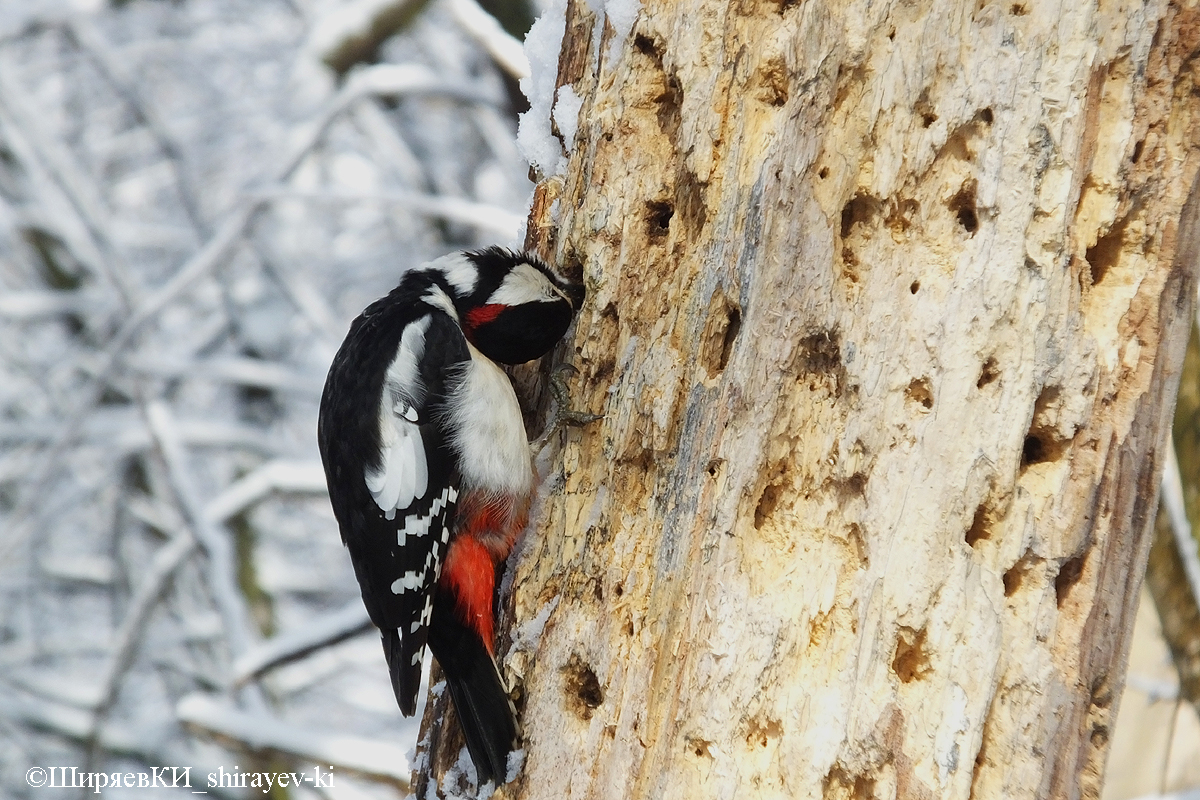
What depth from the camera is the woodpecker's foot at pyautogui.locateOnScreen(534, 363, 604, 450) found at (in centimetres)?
194

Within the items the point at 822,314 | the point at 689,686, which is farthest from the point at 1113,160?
the point at 689,686

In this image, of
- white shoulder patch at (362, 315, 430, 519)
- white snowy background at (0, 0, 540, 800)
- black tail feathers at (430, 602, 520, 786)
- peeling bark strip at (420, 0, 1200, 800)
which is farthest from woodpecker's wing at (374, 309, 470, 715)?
white snowy background at (0, 0, 540, 800)

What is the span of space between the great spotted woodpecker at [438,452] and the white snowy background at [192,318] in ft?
4.58

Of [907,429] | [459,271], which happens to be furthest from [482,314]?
[907,429]

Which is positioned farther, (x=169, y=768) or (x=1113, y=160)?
(x=169, y=768)

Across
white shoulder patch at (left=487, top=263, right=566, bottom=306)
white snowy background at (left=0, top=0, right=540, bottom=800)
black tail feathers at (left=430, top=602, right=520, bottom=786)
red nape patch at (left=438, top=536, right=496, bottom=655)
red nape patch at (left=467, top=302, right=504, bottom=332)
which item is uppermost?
white snowy background at (left=0, top=0, right=540, bottom=800)

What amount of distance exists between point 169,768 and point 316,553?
112 inches

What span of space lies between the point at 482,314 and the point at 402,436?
0.32m

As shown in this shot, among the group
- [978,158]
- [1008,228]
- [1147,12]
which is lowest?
[1008,228]

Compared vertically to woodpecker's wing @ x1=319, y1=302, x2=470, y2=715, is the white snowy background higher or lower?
higher

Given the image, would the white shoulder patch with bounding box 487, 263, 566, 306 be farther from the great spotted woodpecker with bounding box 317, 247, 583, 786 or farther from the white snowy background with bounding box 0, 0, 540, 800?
the white snowy background with bounding box 0, 0, 540, 800

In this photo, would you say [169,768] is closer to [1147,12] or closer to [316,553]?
[316,553]

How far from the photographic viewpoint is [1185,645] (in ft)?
9.56

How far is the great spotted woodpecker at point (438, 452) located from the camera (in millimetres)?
2043
